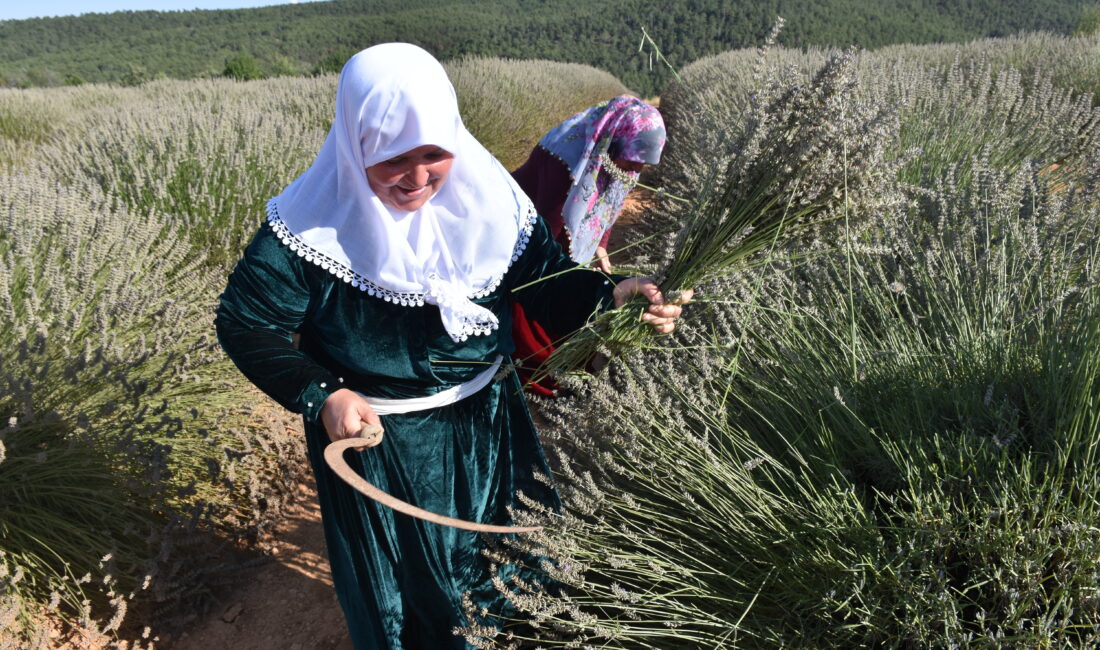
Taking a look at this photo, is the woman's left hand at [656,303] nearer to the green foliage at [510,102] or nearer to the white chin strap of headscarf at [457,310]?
the white chin strap of headscarf at [457,310]

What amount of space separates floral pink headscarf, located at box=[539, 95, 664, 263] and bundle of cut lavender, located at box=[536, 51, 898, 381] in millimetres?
1253

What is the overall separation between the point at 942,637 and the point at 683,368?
1067 millimetres

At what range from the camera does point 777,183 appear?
1.47m

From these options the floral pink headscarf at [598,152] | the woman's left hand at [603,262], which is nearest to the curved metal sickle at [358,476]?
the woman's left hand at [603,262]

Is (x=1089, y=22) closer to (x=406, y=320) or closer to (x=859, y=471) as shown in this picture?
(x=859, y=471)

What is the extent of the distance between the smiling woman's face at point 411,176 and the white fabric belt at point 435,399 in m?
0.43

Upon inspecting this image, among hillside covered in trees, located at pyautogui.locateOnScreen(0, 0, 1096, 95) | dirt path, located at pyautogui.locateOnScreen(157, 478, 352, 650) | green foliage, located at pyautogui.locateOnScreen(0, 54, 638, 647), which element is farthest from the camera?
hillside covered in trees, located at pyautogui.locateOnScreen(0, 0, 1096, 95)

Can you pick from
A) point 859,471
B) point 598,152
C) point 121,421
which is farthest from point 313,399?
point 598,152

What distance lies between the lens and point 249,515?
2.78 metres

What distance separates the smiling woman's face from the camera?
139cm

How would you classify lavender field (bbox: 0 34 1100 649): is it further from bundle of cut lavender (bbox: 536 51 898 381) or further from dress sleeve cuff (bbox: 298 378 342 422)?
dress sleeve cuff (bbox: 298 378 342 422)

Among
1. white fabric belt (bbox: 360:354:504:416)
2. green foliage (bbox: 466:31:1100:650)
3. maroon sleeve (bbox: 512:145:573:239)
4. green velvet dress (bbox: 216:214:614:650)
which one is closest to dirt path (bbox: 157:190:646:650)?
green velvet dress (bbox: 216:214:614:650)

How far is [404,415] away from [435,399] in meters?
0.08

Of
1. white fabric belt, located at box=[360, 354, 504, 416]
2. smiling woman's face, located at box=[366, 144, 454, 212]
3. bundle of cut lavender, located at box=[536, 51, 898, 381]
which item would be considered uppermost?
smiling woman's face, located at box=[366, 144, 454, 212]
